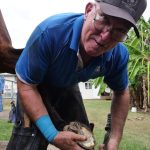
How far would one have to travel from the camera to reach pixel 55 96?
2949 mm

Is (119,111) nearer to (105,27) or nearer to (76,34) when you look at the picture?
(76,34)

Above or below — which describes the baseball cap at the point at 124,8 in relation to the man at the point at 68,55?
above

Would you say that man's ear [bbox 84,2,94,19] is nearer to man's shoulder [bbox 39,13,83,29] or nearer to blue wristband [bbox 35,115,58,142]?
man's shoulder [bbox 39,13,83,29]

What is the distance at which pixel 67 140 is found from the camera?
253 cm

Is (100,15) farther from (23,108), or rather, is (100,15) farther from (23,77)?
(23,108)

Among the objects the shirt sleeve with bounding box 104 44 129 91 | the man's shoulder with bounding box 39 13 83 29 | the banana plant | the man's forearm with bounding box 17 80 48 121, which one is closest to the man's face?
the man's shoulder with bounding box 39 13 83 29

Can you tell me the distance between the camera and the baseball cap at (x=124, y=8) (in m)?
2.24

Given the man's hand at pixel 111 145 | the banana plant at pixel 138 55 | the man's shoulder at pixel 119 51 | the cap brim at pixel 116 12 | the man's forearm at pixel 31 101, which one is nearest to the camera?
the cap brim at pixel 116 12

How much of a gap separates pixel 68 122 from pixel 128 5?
1.00 meters

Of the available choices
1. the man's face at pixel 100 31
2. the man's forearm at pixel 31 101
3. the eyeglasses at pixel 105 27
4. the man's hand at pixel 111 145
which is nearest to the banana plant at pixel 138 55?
the man's hand at pixel 111 145

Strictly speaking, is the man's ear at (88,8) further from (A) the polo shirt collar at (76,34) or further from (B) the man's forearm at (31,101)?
(B) the man's forearm at (31,101)

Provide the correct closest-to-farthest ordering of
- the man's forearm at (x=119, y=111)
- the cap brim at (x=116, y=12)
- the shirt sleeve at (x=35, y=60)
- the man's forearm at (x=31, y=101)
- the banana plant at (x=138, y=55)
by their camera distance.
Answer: the cap brim at (x=116, y=12) < the shirt sleeve at (x=35, y=60) < the man's forearm at (x=31, y=101) < the man's forearm at (x=119, y=111) < the banana plant at (x=138, y=55)

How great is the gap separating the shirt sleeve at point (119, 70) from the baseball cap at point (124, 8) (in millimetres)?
437

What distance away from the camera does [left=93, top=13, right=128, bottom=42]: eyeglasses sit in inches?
90.2
